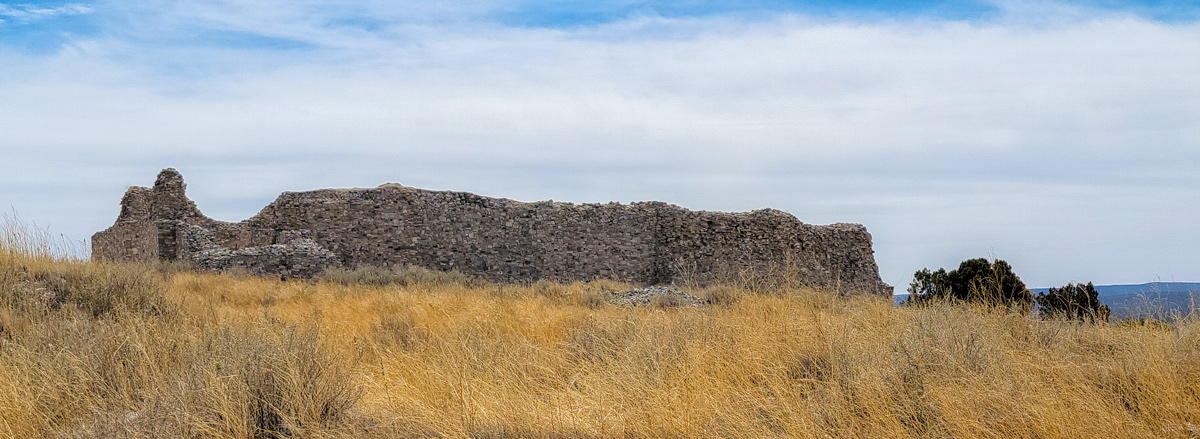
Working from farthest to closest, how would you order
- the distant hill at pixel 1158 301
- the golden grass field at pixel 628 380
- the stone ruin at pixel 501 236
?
the stone ruin at pixel 501 236
the distant hill at pixel 1158 301
the golden grass field at pixel 628 380

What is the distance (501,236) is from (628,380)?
730 inches

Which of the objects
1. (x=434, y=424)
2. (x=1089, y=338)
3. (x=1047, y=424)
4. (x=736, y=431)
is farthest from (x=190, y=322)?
(x=1089, y=338)

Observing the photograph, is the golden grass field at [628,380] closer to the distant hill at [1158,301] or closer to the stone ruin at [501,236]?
the distant hill at [1158,301]

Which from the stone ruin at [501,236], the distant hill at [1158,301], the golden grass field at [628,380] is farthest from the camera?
the stone ruin at [501,236]

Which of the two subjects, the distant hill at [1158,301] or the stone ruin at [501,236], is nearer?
the distant hill at [1158,301]

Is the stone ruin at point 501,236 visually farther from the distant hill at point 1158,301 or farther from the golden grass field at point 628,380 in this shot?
the golden grass field at point 628,380

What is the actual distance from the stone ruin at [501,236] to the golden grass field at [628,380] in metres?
14.0

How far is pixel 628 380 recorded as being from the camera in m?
4.95

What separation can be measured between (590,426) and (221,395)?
1.92m

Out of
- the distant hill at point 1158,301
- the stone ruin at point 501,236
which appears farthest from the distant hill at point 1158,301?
the stone ruin at point 501,236

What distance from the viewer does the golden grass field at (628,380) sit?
164 inches

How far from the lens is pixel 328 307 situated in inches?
408

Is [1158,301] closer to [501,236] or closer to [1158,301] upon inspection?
[1158,301]

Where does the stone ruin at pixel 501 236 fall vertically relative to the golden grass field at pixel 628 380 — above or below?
above
